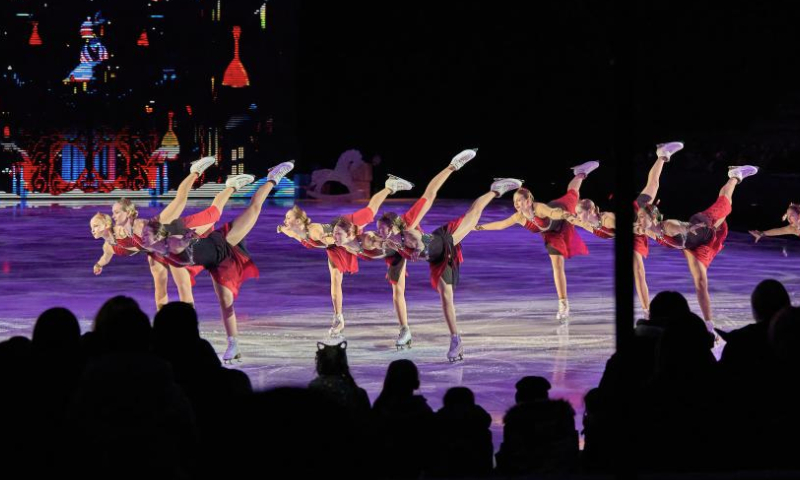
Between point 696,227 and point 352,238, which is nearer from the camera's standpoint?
point 352,238

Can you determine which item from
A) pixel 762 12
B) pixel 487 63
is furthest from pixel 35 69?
pixel 762 12

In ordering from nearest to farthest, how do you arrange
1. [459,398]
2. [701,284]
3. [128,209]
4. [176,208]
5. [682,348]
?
[682,348], [459,398], [128,209], [176,208], [701,284]

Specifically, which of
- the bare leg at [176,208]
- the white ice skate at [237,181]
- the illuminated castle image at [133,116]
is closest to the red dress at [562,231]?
the white ice skate at [237,181]

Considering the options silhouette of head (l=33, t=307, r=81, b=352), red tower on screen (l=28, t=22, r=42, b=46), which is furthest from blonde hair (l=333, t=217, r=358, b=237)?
red tower on screen (l=28, t=22, r=42, b=46)

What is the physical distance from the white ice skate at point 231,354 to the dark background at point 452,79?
1539cm

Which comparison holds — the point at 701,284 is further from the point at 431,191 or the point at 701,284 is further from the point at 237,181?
the point at 237,181

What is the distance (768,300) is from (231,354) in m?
4.94

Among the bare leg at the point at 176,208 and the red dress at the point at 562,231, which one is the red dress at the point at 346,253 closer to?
the bare leg at the point at 176,208

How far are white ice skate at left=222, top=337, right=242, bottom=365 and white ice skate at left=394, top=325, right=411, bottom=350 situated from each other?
122 centimetres

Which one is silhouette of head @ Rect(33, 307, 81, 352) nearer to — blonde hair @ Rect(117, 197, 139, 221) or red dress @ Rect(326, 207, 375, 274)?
blonde hair @ Rect(117, 197, 139, 221)

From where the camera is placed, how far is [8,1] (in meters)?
26.8

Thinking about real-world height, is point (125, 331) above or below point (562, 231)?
below

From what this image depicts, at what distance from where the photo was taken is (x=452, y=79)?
27.6m

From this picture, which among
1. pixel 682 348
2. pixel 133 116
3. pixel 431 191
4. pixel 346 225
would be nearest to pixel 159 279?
pixel 346 225
